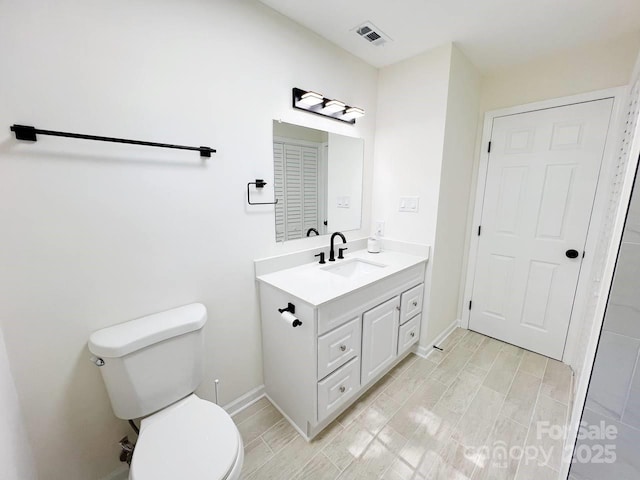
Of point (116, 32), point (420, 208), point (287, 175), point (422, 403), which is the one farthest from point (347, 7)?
point (422, 403)

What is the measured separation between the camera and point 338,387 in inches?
59.2

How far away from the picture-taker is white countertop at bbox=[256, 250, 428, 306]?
1.38m

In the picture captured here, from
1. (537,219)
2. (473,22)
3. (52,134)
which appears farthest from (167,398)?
(537,219)

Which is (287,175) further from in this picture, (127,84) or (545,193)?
(545,193)

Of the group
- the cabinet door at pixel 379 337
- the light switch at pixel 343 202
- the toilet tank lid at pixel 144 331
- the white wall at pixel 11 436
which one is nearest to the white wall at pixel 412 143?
the light switch at pixel 343 202

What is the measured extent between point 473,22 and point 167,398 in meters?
2.70

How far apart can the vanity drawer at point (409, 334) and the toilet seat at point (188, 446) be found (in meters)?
1.33

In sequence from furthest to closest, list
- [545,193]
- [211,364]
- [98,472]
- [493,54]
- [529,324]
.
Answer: [529,324]
[545,193]
[493,54]
[211,364]
[98,472]

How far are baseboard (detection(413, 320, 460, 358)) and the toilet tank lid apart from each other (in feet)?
5.97

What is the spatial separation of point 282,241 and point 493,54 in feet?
7.05

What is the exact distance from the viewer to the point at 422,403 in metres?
1.72

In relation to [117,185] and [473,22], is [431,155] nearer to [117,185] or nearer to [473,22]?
[473,22]

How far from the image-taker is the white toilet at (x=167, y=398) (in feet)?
2.98

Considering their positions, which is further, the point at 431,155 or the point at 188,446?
Result: the point at 431,155
